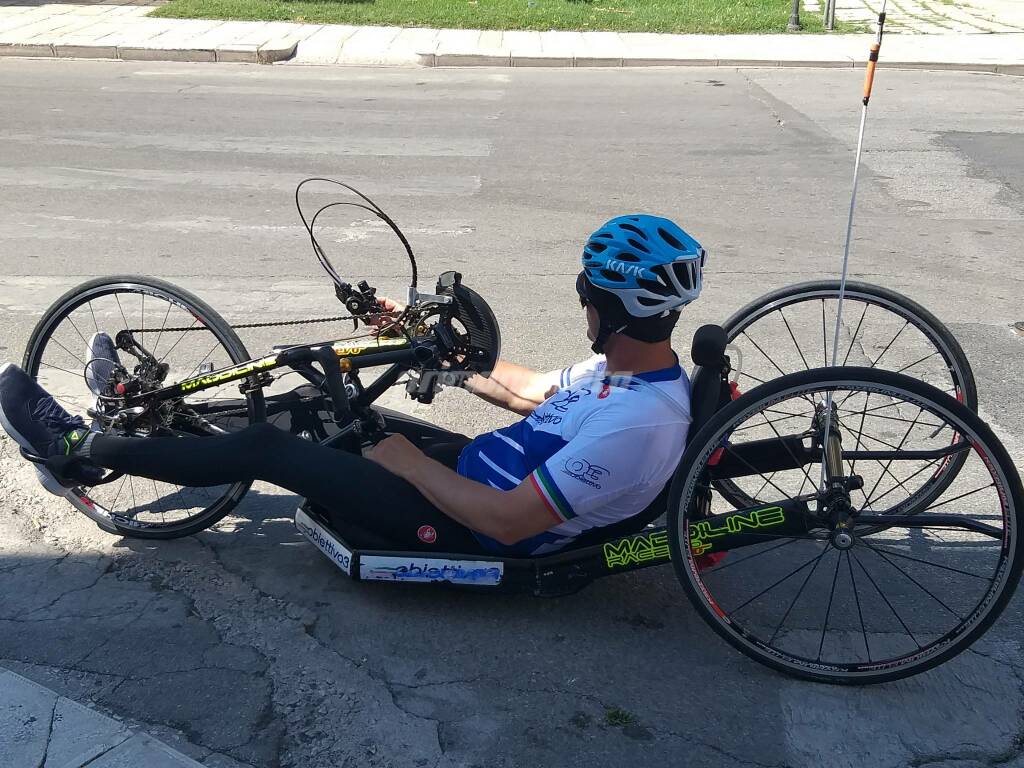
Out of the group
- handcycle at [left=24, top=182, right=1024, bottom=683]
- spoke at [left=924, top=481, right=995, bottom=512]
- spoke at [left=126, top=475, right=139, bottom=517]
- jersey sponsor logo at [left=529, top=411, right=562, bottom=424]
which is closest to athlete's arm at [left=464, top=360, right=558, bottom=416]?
handcycle at [left=24, top=182, right=1024, bottom=683]

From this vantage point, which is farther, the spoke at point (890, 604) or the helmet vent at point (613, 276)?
the spoke at point (890, 604)

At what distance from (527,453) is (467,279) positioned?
358 centimetres

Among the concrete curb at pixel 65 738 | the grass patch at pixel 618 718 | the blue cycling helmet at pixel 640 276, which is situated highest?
the blue cycling helmet at pixel 640 276

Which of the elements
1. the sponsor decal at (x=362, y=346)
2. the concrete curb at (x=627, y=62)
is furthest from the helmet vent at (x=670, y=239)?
the concrete curb at (x=627, y=62)

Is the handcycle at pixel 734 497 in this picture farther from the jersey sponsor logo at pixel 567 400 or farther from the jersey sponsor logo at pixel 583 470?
the jersey sponsor logo at pixel 567 400

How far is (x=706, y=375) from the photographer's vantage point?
10.5 feet

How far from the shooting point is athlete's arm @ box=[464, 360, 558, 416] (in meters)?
3.88

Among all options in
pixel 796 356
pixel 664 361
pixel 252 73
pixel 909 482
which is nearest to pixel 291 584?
pixel 664 361

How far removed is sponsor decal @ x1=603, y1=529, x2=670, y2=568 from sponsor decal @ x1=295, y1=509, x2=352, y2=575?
0.86m

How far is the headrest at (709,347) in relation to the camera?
10.3ft

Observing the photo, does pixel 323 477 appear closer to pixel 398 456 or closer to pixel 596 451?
pixel 398 456

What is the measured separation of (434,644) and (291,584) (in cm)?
62

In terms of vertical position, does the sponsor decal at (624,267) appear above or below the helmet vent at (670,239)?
below

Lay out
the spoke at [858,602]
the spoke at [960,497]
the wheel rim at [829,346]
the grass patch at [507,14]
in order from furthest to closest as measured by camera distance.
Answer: the grass patch at [507,14], the wheel rim at [829,346], the spoke at [960,497], the spoke at [858,602]
